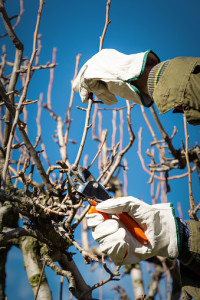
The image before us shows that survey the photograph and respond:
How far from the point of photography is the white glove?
1.85 meters

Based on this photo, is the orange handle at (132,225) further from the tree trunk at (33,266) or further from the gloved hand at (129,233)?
the tree trunk at (33,266)

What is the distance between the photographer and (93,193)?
6.68 feet

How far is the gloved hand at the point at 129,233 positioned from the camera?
1770 millimetres

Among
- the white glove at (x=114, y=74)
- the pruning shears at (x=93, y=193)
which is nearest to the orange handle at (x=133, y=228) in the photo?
the pruning shears at (x=93, y=193)

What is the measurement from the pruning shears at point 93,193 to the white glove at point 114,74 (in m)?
0.49

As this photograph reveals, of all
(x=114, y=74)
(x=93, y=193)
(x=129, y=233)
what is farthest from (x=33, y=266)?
(x=114, y=74)

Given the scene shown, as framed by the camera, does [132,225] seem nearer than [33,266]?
Yes

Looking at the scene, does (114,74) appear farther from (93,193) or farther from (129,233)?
(129,233)

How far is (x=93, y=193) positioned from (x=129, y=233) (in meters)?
0.32

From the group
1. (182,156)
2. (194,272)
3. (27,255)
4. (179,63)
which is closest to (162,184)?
(182,156)

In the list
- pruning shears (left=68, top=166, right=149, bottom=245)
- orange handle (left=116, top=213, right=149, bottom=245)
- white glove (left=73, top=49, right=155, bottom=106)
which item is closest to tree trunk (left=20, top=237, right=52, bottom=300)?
pruning shears (left=68, top=166, right=149, bottom=245)

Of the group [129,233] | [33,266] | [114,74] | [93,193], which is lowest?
[33,266]

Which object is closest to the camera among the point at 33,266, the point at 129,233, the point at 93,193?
the point at 129,233

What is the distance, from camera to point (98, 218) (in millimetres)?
1847
